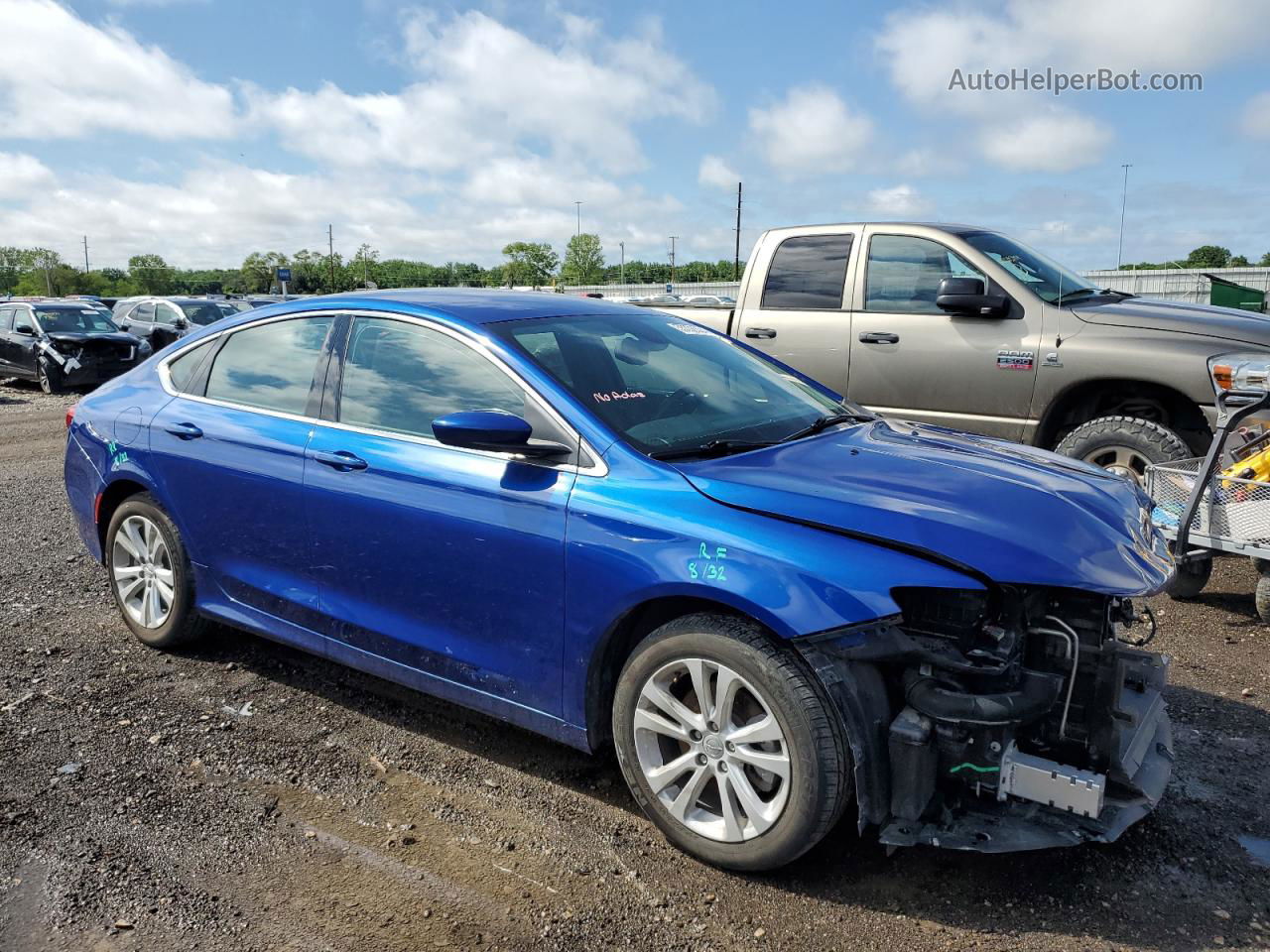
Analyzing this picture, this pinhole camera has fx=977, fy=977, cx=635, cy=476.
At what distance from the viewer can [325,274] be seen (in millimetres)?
84250

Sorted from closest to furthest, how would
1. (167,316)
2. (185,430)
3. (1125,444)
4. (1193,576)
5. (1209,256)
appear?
(185,430)
(1193,576)
(1125,444)
(167,316)
(1209,256)

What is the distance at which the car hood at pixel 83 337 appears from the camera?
57.5ft

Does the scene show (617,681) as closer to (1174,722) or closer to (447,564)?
(447,564)

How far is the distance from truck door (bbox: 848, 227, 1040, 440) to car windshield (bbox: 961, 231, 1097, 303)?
190mm

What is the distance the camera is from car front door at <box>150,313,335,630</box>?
12.7 ft

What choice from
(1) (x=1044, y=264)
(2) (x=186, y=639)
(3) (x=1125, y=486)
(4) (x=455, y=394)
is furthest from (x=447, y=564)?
(1) (x=1044, y=264)

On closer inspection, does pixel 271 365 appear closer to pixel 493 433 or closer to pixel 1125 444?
pixel 493 433

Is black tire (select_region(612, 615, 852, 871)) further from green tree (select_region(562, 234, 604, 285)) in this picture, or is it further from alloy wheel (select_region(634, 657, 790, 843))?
green tree (select_region(562, 234, 604, 285))

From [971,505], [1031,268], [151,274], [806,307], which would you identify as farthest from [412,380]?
[151,274]

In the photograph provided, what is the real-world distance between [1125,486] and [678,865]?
193 cm

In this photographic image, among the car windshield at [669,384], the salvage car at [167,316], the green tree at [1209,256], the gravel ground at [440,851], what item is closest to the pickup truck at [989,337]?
the gravel ground at [440,851]

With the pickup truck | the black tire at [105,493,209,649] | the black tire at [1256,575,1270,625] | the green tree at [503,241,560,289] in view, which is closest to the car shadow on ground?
the black tire at [1256,575,1270,625]

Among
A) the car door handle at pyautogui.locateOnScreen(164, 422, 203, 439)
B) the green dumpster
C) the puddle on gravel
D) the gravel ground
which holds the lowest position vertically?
the gravel ground

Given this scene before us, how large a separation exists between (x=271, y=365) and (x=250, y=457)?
1.42 feet
